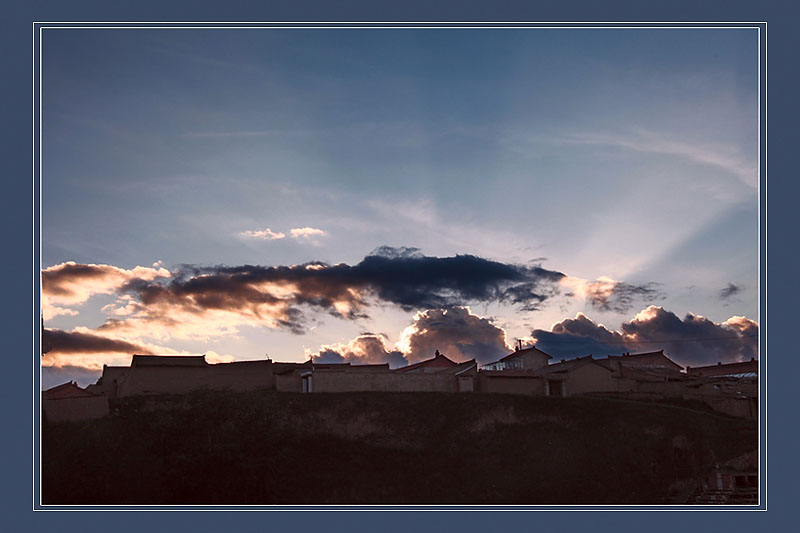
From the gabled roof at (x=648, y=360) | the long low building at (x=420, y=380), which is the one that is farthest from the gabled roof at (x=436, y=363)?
the gabled roof at (x=648, y=360)

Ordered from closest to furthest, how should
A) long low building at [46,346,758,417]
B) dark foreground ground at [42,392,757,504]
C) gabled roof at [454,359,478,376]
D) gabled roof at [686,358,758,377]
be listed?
dark foreground ground at [42,392,757,504]
long low building at [46,346,758,417]
gabled roof at [454,359,478,376]
gabled roof at [686,358,758,377]

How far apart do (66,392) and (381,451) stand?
59.4ft

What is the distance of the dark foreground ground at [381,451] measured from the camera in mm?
37812

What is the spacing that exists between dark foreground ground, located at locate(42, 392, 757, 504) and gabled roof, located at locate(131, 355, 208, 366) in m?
3.86

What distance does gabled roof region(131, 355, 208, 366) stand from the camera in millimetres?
46344

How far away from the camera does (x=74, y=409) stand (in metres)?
40.4

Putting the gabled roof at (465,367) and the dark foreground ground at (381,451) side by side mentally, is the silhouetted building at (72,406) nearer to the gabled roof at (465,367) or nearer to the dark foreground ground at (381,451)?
the dark foreground ground at (381,451)

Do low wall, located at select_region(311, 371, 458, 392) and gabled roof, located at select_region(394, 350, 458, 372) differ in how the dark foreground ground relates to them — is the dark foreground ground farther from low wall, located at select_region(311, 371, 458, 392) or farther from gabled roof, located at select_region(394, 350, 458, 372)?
gabled roof, located at select_region(394, 350, 458, 372)

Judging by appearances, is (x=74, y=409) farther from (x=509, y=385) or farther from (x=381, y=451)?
(x=509, y=385)

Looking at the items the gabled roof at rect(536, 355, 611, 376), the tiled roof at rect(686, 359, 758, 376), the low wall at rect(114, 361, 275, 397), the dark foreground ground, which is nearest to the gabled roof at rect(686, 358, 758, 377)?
the tiled roof at rect(686, 359, 758, 376)

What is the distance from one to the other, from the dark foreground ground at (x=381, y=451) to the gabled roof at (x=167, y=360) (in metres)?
3.86

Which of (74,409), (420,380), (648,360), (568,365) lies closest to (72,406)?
(74,409)
